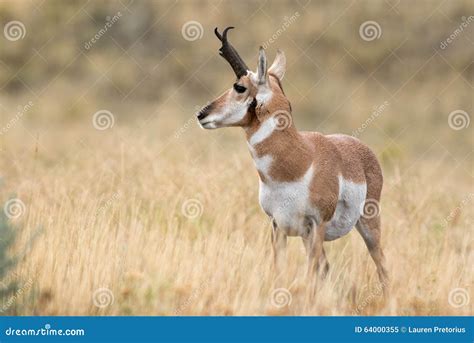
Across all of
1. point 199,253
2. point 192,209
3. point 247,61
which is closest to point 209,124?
point 199,253

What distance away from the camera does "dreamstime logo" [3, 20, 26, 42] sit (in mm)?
31312

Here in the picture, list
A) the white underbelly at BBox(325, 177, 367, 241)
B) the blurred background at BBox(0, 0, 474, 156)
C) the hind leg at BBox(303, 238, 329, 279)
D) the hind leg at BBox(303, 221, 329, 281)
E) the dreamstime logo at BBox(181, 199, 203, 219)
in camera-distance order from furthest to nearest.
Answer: the blurred background at BBox(0, 0, 474, 156) → the dreamstime logo at BBox(181, 199, 203, 219) → the white underbelly at BBox(325, 177, 367, 241) → the hind leg at BBox(303, 238, 329, 279) → the hind leg at BBox(303, 221, 329, 281)

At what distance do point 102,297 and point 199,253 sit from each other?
1340 mm

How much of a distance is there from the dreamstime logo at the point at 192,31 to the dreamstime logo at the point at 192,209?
17.9 metres

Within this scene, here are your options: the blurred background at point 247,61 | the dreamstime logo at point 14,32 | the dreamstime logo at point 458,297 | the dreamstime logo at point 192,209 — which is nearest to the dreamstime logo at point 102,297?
the dreamstime logo at point 458,297

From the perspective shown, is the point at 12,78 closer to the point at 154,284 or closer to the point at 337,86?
the point at 337,86

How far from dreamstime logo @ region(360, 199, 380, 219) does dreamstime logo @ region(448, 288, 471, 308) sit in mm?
1056

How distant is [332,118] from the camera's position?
25984 millimetres

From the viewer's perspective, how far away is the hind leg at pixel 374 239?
984 centimetres

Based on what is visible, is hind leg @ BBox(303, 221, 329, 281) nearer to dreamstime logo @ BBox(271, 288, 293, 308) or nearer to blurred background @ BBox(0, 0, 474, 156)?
dreamstime logo @ BBox(271, 288, 293, 308)

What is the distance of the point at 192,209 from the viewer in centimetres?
1241
